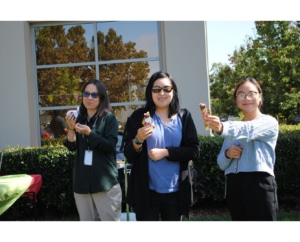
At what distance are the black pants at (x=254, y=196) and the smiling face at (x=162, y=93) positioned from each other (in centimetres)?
82

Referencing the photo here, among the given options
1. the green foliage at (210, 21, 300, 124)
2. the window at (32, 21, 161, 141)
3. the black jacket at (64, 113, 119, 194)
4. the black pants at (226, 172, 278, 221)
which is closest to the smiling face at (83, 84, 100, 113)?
the black jacket at (64, 113, 119, 194)

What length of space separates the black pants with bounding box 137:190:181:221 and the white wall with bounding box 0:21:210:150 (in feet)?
16.4

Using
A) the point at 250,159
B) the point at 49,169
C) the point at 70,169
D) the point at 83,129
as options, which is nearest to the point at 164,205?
the point at 250,159

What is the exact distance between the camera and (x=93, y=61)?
30.0 ft

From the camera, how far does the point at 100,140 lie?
11.5 feet

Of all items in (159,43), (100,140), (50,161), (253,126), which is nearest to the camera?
(253,126)

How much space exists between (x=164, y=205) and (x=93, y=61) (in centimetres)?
661

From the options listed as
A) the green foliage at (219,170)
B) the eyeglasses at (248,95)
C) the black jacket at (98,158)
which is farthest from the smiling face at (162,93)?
the green foliage at (219,170)

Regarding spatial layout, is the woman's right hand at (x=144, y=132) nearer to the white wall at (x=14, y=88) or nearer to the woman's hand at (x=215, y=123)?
the woman's hand at (x=215, y=123)

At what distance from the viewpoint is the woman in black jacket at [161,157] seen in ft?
9.91

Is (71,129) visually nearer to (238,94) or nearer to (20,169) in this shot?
(238,94)

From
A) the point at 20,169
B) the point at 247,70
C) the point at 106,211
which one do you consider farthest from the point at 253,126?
the point at 247,70

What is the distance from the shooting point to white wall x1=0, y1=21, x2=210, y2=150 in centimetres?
813

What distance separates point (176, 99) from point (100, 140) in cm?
82
